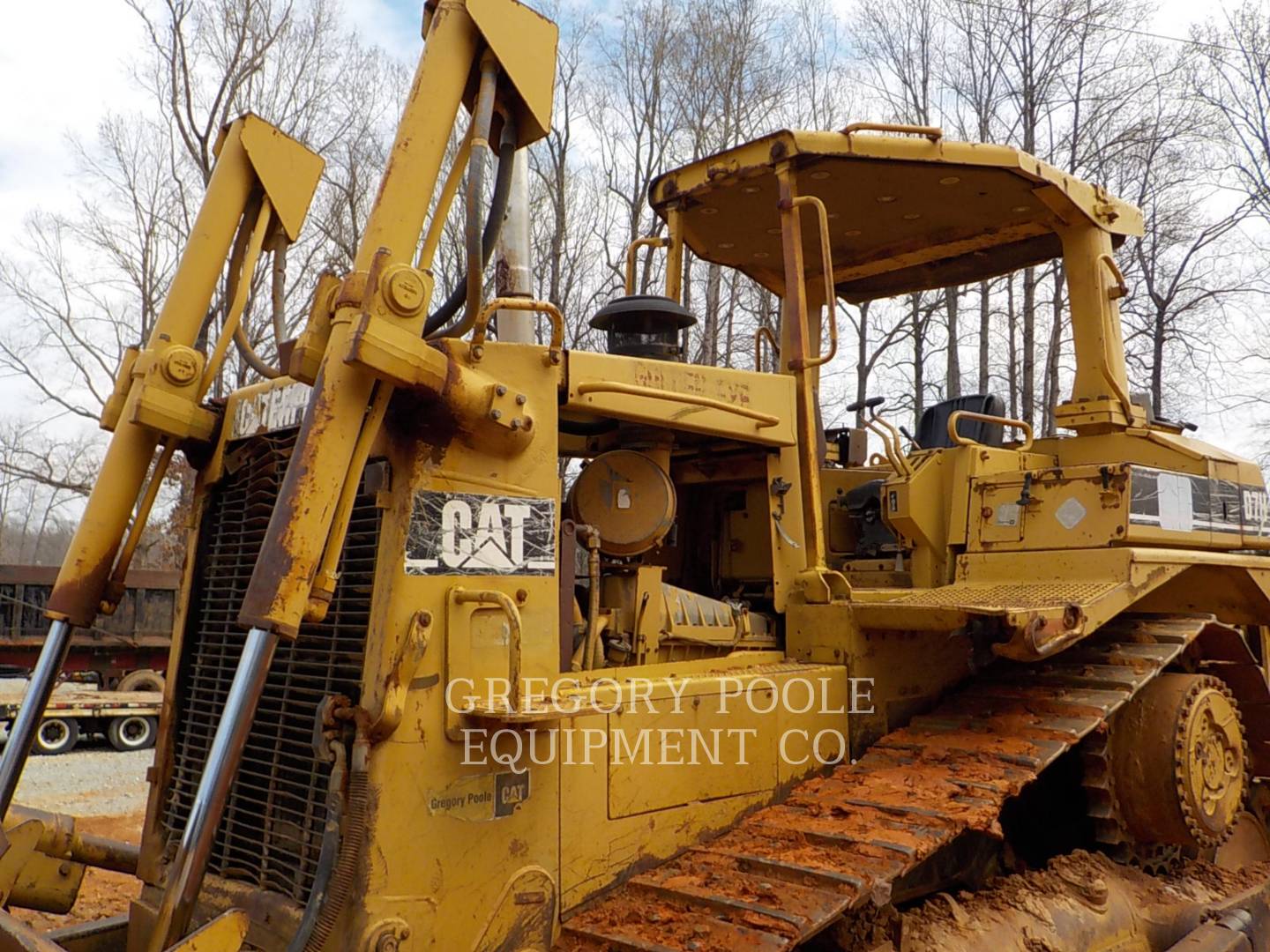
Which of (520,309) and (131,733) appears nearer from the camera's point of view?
(520,309)

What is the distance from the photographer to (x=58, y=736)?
460 inches

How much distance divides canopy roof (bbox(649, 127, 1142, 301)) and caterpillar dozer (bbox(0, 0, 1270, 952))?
38 mm

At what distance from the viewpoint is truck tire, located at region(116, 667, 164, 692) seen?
14141mm

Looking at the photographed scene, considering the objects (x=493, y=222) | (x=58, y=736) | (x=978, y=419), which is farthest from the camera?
(x=58, y=736)

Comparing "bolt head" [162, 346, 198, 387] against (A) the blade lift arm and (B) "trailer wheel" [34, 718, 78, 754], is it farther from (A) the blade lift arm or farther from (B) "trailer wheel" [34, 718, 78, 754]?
(B) "trailer wheel" [34, 718, 78, 754]

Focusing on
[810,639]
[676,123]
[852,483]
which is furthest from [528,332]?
[676,123]

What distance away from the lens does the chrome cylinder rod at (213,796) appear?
9.19 feet

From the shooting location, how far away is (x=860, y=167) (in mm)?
4953

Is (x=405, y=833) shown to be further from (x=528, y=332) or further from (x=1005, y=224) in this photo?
(x=528, y=332)

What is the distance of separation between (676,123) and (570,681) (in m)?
20.0

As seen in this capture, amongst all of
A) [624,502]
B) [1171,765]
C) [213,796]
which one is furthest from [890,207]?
[213,796]

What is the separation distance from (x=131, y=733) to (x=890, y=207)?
34.4 feet

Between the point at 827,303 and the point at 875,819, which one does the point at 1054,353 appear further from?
the point at 875,819

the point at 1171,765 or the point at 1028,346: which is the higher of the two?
the point at 1028,346
